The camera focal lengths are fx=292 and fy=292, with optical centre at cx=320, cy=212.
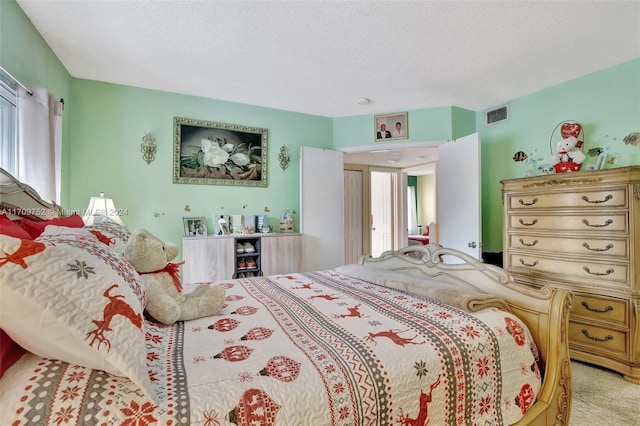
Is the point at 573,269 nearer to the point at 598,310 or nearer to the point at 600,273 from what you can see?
the point at 600,273

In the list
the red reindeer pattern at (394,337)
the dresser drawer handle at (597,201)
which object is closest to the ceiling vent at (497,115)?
the dresser drawer handle at (597,201)

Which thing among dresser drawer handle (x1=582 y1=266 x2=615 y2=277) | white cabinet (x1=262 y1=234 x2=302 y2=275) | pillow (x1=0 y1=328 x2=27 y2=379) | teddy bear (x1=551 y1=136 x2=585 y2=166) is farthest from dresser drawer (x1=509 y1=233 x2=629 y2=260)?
pillow (x1=0 y1=328 x2=27 y2=379)

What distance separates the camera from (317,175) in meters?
3.89

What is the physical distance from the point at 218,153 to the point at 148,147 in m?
0.73

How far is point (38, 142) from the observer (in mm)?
2029

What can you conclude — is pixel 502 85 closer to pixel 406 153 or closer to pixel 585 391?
pixel 406 153

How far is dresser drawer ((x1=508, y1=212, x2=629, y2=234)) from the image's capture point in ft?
6.82

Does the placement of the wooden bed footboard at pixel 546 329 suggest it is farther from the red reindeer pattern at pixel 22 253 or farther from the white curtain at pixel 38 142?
the white curtain at pixel 38 142

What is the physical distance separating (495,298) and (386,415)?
0.83 metres

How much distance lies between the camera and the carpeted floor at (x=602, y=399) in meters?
1.61

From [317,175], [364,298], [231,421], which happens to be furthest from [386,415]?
[317,175]

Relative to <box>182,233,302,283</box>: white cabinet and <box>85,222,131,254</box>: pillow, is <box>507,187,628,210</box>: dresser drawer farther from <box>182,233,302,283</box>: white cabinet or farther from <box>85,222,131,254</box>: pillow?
<box>85,222,131,254</box>: pillow

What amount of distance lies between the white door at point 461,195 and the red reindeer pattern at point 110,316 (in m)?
3.28

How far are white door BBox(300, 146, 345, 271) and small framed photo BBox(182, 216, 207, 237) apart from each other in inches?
46.9
